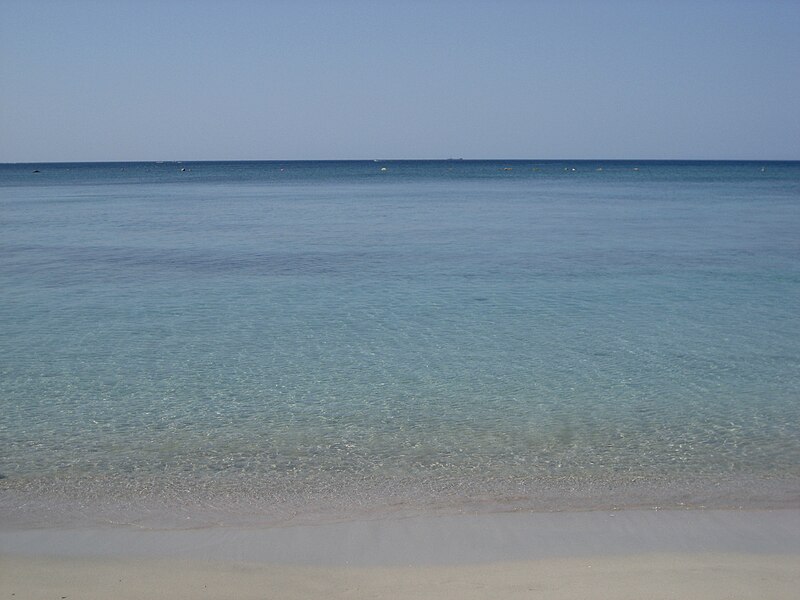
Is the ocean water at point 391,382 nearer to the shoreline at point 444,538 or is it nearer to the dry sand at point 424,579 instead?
the shoreline at point 444,538

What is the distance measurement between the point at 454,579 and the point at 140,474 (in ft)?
10.0

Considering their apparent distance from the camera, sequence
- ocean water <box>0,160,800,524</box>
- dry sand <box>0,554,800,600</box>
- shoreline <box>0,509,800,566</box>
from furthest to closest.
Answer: ocean water <box>0,160,800,524</box> → shoreline <box>0,509,800,566</box> → dry sand <box>0,554,800,600</box>

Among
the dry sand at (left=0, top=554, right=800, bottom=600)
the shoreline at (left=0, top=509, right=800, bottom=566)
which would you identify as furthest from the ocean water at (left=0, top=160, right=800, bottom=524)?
the dry sand at (left=0, top=554, right=800, bottom=600)

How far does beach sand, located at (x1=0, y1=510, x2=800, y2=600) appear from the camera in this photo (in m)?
5.11

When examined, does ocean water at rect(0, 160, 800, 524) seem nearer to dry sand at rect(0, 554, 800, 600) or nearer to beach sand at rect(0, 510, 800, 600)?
beach sand at rect(0, 510, 800, 600)

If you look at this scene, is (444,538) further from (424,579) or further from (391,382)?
(391,382)

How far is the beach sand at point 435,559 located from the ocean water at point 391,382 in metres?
0.29

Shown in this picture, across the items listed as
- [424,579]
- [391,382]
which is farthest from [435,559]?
[391,382]

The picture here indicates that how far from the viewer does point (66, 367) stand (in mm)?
10086

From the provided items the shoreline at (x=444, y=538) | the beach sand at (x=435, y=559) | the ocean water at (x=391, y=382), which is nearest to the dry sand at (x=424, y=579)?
the beach sand at (x=435, y=559)

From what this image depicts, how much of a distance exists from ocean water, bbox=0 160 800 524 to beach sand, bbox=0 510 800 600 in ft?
0.97

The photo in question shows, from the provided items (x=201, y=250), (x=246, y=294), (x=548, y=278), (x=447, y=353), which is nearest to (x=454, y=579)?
(x=447, y=353)

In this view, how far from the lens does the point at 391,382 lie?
31.2 ft

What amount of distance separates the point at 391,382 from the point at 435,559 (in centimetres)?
407
